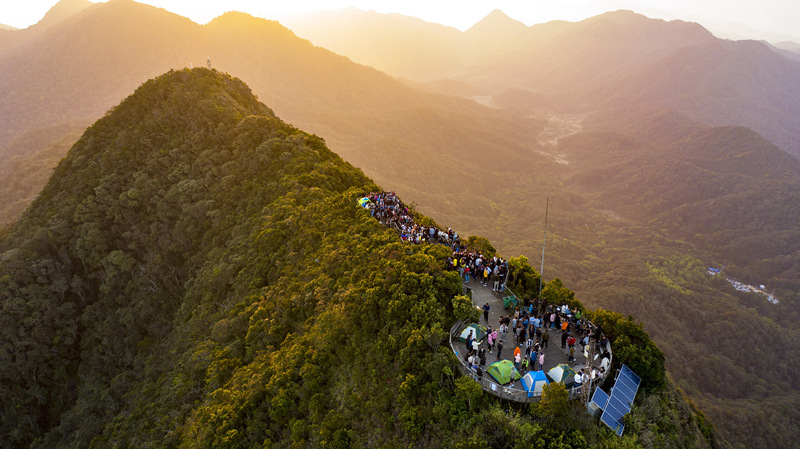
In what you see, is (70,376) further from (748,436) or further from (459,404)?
(748,436)

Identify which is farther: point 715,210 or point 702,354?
point 715,210

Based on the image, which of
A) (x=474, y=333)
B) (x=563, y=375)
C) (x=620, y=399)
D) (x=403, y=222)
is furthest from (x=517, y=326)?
(x=403, y=222)

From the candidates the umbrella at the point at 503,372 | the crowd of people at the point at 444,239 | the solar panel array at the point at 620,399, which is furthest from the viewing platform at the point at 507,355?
the crowd of people at the point at 444,239

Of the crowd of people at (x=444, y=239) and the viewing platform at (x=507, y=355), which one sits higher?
the crowd of people at (x=444, y=239)

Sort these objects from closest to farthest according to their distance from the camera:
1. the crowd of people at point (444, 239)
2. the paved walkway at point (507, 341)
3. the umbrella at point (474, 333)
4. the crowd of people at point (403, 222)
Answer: the paved walkway at point (507, 341) → the umbrella at point (474, 333) → the crowd of people at point (444, 239) → the crowd of people at point (403, 222)

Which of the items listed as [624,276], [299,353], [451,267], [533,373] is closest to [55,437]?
[299,353]

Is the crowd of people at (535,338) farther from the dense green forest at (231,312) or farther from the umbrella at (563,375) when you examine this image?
the dense green forest at (231,312)
